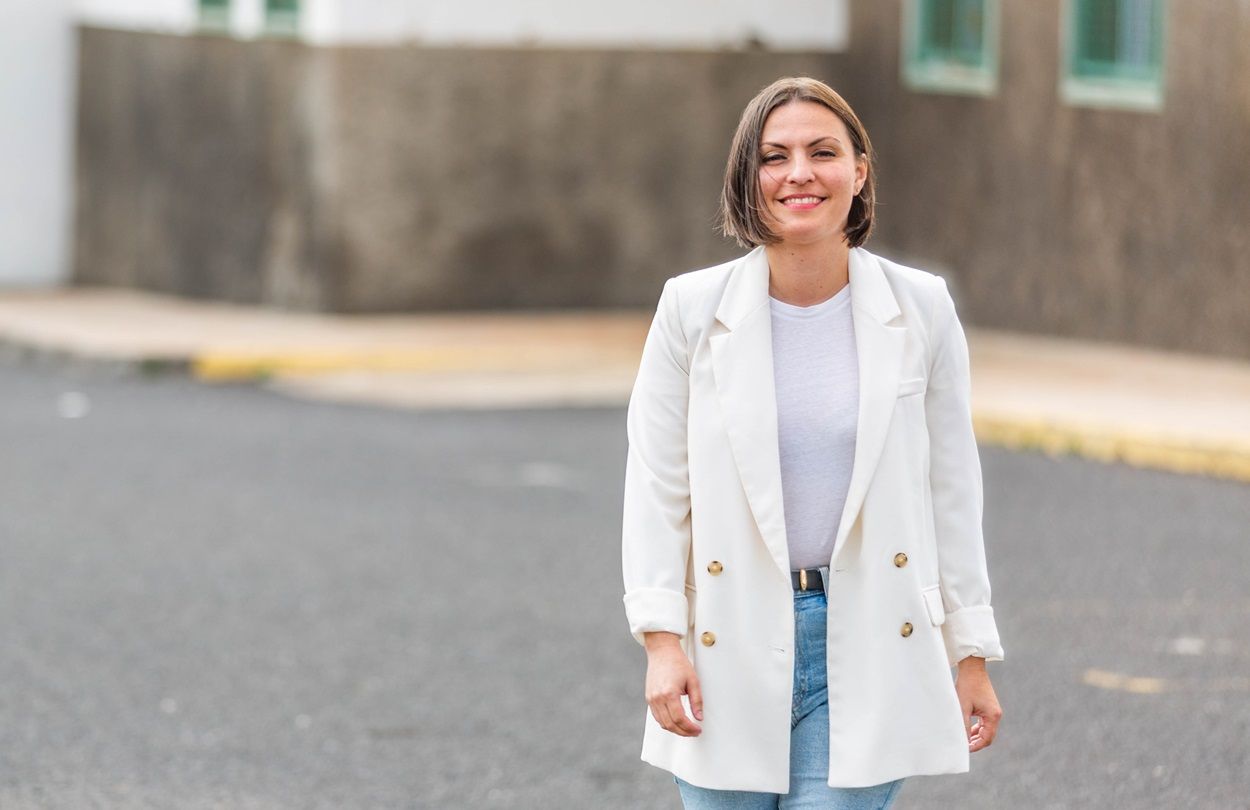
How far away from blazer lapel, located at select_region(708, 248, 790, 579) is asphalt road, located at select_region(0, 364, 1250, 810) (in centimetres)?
255

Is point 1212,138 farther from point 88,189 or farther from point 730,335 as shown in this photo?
point 730,335

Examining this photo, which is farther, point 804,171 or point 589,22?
point 589,22

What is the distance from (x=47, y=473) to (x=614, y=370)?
→ 4.46 m

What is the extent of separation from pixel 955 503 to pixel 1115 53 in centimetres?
1164

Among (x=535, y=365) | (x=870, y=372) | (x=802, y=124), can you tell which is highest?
(x=802, y=124)

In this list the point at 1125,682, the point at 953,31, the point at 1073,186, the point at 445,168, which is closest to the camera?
the point at 1125,682

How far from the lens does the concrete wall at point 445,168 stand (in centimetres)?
1622

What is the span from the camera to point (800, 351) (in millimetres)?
3607

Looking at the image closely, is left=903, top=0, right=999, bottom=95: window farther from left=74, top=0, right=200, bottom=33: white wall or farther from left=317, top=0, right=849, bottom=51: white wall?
left=74, top=0, right=200, bottom=33: white wall

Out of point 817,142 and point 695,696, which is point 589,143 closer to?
point 817,142

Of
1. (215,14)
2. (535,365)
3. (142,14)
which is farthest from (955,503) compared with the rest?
(142,14)

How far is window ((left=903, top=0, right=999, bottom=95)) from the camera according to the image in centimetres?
1563

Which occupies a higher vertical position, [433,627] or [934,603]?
[934,603]

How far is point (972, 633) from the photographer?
3625 mm
